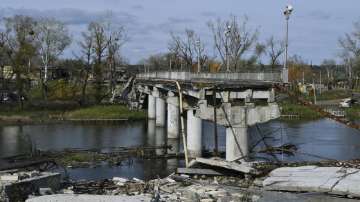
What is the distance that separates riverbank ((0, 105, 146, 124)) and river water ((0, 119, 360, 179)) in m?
4.85

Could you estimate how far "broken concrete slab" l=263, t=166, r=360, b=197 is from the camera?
22.2m

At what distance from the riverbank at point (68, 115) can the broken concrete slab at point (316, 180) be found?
53.6 meters

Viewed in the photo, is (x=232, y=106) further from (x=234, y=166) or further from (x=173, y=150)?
(x=234, y=166)

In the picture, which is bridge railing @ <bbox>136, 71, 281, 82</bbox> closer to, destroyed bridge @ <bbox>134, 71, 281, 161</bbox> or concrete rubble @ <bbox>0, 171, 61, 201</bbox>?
destroyed bridge @ <bbox>134, 71, 281, 161</bbox>

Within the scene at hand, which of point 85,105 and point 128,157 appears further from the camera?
point 85,105

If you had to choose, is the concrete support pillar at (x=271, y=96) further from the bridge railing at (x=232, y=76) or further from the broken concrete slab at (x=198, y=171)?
the broken concrete slab at (x=198, y=171)

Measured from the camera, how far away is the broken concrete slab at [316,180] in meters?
22.2

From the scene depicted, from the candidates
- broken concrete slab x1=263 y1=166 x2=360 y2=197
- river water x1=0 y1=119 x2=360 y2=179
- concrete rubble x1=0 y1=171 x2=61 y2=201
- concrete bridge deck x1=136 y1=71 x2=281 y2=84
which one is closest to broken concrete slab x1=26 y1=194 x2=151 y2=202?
concrete rubble x1=0 y1=171 x2=61 y2=201

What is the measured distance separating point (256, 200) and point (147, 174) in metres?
13.9

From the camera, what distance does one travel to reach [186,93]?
4522cm

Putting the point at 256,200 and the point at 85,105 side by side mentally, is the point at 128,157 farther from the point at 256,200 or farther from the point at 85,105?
the point at 85,105

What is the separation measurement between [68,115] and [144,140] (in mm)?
27265

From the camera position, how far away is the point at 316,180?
76.4 ft

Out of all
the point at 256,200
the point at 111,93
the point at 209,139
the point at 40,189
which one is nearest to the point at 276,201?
the point at 256,200
